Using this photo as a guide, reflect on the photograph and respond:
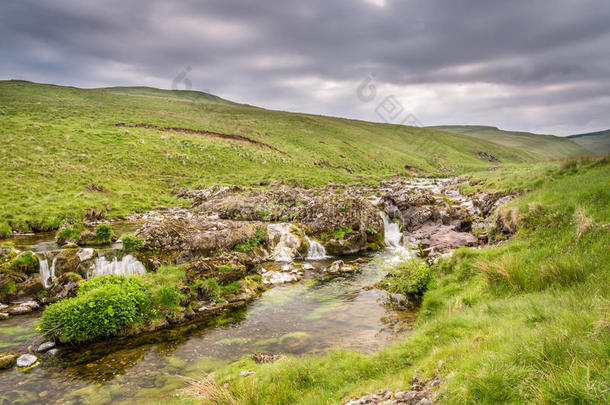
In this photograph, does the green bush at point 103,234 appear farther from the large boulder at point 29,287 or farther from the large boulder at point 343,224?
the large boulder at point 343,224

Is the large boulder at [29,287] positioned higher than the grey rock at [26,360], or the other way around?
the large boulder at [29,287]

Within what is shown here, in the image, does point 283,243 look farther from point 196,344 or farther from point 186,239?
point 196,344

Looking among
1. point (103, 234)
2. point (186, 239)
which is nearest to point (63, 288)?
point (186, 239)

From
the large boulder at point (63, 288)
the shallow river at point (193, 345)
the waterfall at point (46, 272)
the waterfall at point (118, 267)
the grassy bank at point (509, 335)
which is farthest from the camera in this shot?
the waterfall at point (118, 267)

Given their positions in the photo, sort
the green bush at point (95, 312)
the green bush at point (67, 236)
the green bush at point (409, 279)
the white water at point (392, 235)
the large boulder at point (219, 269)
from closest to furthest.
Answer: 1. the green bush at point (95, 312)
2. the green bush at point (409, 279)
3. the large boulder at point (219, 269)
4. the green bush at point (67, 236)
5. the white water at point (392, 235)

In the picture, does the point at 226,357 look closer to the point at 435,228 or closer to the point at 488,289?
the point at 488,289

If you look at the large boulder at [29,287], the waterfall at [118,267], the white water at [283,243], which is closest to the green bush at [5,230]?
the large boulder at [29,287]

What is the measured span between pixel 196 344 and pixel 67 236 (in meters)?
15.3

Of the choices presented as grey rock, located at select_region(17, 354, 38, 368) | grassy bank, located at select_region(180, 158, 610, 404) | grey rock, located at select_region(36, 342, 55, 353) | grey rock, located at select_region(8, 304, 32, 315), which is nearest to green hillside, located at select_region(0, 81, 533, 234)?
grey rock, located at select_region(8, 304, 32, 315)

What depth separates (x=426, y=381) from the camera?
5.76 m

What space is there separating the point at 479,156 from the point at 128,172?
15944cm

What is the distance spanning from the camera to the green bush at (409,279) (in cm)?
1372

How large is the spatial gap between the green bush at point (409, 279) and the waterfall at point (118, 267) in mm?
13308

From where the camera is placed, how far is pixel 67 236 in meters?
20.1
